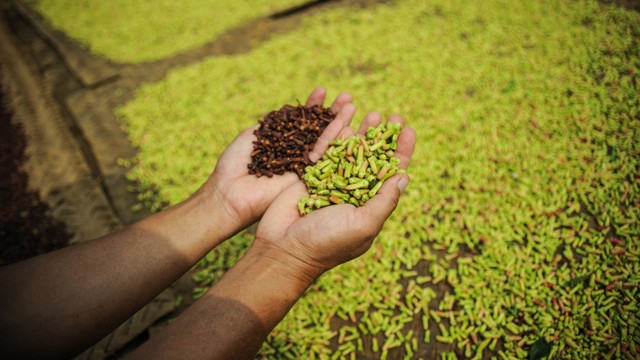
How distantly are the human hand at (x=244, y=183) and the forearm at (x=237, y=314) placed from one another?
737 mm

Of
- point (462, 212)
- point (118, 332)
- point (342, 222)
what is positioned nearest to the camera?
point (342, 222)

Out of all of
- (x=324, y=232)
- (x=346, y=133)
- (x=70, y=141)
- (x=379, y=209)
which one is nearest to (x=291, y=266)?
(x=324, y=232)

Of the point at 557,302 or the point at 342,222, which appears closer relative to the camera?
the point at 342,222

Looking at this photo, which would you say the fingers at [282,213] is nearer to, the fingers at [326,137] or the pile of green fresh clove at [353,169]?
the pile of green fresh clove at [353,169]

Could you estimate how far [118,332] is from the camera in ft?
13.9

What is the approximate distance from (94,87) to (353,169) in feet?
25.3

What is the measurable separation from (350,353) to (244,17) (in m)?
9.45

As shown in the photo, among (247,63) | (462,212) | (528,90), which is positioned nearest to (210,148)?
(247,63)

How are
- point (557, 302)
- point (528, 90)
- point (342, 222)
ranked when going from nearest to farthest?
point (342, 222) < point (557, 302) < point (528, 90)

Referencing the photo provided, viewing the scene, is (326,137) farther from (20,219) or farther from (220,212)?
(20,219)

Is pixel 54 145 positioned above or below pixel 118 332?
above

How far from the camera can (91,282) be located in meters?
3.12

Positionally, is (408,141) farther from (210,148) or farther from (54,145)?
(54,145)

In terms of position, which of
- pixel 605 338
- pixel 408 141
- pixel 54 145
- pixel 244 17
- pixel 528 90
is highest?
pixel 244 17
